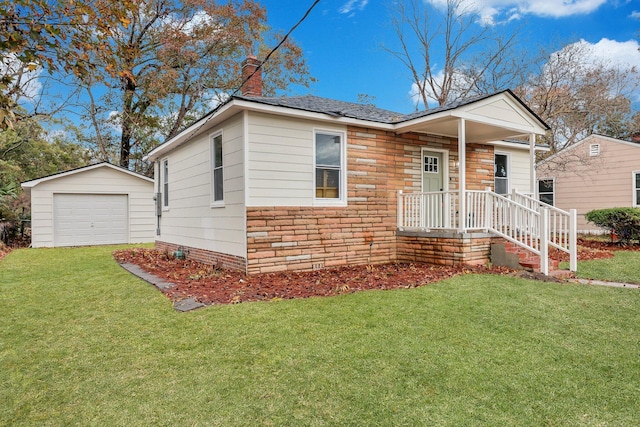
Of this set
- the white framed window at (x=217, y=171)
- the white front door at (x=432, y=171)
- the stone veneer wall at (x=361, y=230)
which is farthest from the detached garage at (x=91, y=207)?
the white front door at (x=432, y=171)

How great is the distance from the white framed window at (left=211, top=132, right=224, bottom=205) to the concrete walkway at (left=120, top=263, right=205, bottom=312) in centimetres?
205

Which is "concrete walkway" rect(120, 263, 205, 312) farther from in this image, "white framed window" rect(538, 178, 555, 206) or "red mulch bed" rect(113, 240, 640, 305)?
"white framed window" rect(538, 178, 555, 206)

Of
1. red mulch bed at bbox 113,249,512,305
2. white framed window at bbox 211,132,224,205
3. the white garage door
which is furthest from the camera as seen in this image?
the white garage door

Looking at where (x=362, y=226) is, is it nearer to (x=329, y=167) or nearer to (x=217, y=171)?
(x=329, y=167)

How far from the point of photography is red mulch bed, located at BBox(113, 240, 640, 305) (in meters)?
5.59

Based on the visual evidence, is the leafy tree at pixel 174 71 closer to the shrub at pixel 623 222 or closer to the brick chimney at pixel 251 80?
the brick chimney at pixel 251 80

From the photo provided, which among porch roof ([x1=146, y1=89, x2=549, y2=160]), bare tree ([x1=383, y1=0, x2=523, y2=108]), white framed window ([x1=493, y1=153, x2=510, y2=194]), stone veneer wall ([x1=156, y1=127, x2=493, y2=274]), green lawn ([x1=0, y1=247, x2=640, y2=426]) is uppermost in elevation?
bare tree ([x1=383, y1=0, x2=523, y2=108])

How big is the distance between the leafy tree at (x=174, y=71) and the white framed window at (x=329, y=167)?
14.3m

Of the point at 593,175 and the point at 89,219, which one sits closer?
the point at 89,219

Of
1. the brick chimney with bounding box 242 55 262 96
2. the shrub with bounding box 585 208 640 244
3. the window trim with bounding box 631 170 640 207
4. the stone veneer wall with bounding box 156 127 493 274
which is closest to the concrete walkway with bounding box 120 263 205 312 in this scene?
the stone veneer wall with bounding box 156 127 493 274

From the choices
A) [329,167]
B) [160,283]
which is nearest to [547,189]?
[329,167]

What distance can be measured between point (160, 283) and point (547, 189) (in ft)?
58.1

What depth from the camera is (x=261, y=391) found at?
279 cm

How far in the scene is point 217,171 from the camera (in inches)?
333
